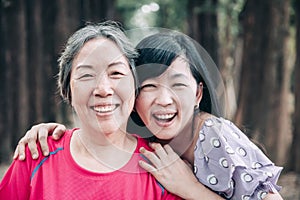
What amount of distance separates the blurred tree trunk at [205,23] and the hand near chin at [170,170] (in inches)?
363

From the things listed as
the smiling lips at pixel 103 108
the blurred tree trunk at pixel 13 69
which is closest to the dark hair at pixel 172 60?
the smiling lips at pixel 103 108

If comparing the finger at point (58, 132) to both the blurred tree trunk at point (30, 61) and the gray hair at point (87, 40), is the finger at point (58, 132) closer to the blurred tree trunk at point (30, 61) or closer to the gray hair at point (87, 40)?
the gray hair at point (87, 40)

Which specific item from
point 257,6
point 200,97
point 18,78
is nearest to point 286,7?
point 257,6

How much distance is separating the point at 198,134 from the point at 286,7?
288 inches

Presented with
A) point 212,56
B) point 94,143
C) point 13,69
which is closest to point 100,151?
point 94,143

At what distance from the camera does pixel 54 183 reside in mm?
2561

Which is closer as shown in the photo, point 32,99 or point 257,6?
point 257,6

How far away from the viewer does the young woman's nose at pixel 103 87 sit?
8.24 feet

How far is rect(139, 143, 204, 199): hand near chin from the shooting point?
2654 millimetres

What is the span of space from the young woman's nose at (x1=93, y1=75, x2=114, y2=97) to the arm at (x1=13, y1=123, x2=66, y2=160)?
341 mm

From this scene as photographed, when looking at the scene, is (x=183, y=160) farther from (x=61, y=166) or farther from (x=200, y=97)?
(x=61, y=166)

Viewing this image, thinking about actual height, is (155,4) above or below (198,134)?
above

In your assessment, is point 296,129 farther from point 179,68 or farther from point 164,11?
point 164,11

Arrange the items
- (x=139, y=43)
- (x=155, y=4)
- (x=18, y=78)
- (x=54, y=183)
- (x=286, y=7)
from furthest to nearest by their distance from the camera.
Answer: (x=155, y=4)
(x=18, y=78)
(x=286, y=7)
(x=139, y=43)
(x=54, y=183)
